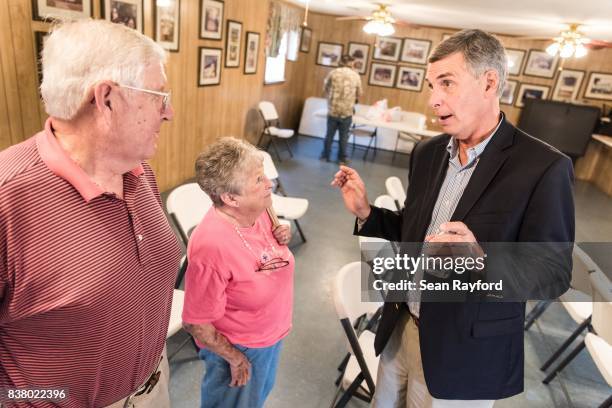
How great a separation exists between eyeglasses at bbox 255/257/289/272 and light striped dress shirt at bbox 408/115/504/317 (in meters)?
0.48

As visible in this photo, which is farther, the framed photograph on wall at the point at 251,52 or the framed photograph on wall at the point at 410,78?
the framed photograph on wall at the point at 410,78

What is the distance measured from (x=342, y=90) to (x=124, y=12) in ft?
12.7

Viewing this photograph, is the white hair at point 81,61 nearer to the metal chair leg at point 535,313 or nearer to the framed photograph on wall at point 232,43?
the metal chair leg at point 535,313

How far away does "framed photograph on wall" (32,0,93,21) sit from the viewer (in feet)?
8.26

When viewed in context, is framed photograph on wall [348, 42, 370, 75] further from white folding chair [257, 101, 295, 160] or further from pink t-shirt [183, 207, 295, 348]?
pink t-shirt [183, 207, 295, 348]

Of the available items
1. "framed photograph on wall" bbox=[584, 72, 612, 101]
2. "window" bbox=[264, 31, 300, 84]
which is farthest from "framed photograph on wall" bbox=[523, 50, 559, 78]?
"window" bbox=[264, 31, 300, 84]

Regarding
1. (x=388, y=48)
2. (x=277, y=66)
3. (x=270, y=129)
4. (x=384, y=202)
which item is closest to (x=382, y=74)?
(x=388, y=48)

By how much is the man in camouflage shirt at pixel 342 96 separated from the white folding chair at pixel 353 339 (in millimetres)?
5008

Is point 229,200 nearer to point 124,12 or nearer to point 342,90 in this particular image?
point 124,12

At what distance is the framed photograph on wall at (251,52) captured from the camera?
5605 mm

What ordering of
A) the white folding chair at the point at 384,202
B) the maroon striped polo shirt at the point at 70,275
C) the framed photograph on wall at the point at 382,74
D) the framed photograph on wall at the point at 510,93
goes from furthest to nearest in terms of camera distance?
the framed photograph on wall at the point at 382,74 → the framed photograph on wall at the point at 510,93 → the white folding chair at the point at 384,202 → the maroon striped polo shirt at the point at 70,275

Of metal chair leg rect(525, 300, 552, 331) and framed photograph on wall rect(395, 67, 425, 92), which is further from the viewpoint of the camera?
framed photograph on wall rect(395, 67, 425, 92)

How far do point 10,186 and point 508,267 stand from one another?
119cm

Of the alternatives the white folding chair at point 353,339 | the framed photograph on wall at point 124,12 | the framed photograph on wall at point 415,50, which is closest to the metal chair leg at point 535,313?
the white folding chair at point 353,339
